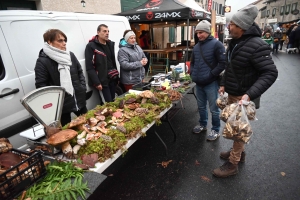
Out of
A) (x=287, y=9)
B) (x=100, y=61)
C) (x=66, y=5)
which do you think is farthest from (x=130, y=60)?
(x=287, y=9)

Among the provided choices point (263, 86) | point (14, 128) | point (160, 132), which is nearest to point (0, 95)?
point (14, 128)

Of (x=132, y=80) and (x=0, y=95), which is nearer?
(x=0, y=95)

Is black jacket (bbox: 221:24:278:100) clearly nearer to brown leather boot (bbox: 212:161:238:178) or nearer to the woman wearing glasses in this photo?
brown leather boot (bbox: 212:161:238:178)

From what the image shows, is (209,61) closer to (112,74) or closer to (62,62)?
(112,74)

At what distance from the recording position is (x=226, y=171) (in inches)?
102

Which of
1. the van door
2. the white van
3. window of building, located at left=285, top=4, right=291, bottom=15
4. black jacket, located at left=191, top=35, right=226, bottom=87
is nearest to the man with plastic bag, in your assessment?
black jacket, located at left=191, top=35, right=226, bottom=87

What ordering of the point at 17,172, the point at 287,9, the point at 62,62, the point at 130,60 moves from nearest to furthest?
the point at 17,172 < the point at 62,62 < the point at 130,60 < the point at 287,9

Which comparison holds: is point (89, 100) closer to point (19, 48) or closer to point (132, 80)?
point (132, 80)

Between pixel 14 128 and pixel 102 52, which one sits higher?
pixel 102 52

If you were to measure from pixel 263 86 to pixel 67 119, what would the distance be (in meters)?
2.61

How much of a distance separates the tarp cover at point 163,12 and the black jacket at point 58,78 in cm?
497

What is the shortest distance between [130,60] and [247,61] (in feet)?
7.03

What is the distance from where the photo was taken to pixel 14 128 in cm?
256

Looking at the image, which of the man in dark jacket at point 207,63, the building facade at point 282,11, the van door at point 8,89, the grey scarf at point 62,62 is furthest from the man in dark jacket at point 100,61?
the building facade at point 282,11
